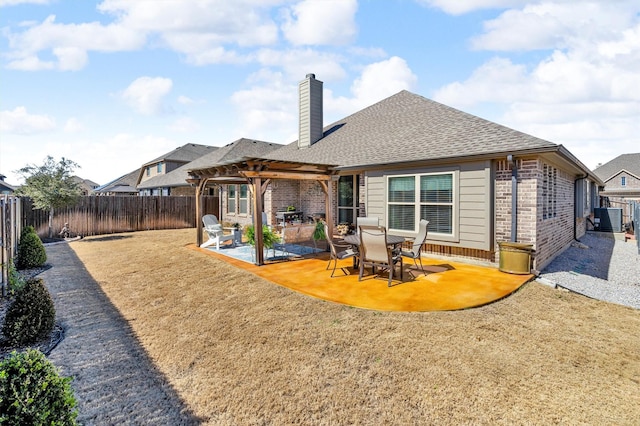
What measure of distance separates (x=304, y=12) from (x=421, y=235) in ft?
26.2

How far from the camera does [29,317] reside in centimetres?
421

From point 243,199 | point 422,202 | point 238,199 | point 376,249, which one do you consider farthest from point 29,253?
point 422,202

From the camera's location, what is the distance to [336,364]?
352 centimetres

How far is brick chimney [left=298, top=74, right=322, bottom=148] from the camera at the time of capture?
14641mm

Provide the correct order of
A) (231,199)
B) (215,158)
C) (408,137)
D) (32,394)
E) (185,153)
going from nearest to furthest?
(32,394)
(408,137)
(231,199)
(215,158)
(185,153)

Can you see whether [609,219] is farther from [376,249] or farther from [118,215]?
[118,215]

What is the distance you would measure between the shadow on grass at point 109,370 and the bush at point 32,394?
792 mm

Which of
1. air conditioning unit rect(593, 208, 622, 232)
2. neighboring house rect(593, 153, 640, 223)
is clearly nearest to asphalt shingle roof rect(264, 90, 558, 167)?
air conditioning unit rect(593, 208, 622, 232)

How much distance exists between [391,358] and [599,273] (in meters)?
7.53

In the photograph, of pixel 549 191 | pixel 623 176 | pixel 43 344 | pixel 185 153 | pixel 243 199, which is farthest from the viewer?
pixel 623 176

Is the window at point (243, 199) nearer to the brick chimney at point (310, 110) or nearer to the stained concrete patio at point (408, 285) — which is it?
the brick chimney at point (310, 110)

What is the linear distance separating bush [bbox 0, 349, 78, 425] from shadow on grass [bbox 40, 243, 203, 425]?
79 cm

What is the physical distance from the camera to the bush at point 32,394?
2.02 m

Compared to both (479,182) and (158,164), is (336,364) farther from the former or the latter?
(158,164)
